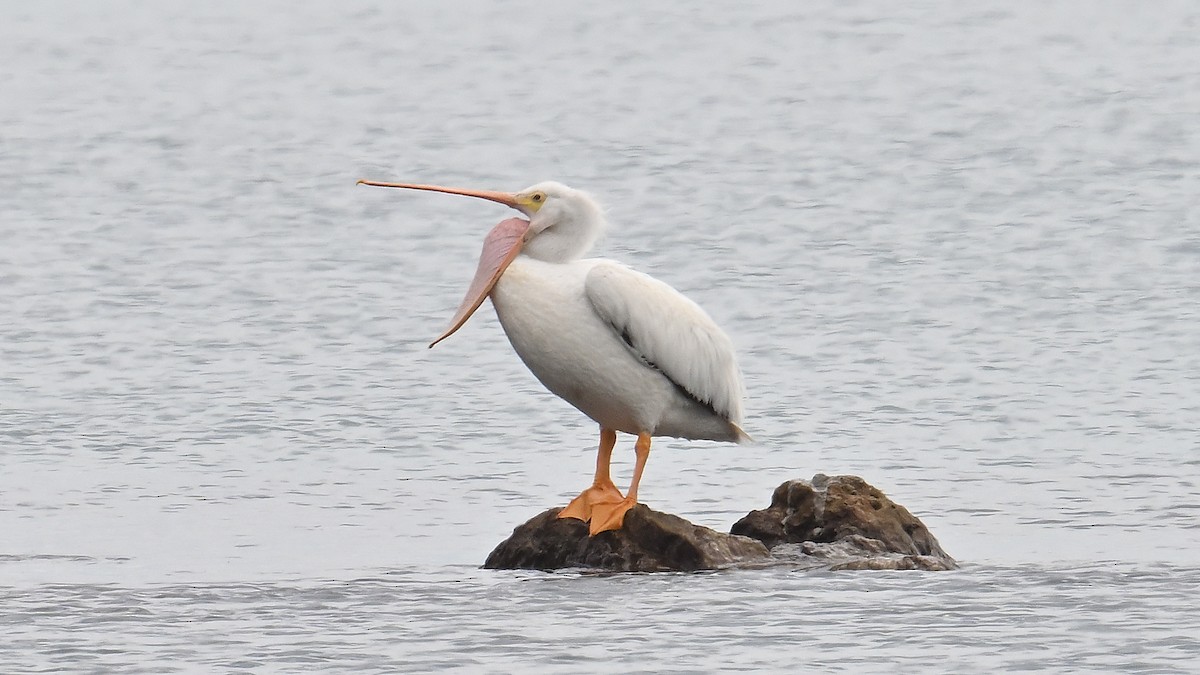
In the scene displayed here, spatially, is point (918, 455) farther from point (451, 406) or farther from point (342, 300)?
point (342, 300)

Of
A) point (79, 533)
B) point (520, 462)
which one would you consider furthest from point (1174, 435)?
point (79, 533)

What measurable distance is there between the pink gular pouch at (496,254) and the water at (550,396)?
2.98ft

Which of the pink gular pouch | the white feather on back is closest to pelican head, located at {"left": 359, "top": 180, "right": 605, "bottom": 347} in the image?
the pink gular pouch

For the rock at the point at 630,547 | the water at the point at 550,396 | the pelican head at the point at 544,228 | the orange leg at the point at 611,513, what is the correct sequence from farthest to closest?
the pelican head at the point at 544,228
the orange leg at the point at 611,513
the rock at the point at 630,547
the water at the point at 550,396

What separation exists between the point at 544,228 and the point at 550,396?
11.5ft

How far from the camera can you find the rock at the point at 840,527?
24.7ft

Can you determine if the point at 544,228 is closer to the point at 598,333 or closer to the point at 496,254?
the point at 496,254

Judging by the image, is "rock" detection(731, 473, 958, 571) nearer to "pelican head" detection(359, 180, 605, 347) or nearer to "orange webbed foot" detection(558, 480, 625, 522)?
"orange webbed foot" detection(558, 480, 625, 522)

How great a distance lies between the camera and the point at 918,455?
32.6 feet

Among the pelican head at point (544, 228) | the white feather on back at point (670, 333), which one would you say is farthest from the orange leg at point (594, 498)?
the pelican head at point (544, 228)

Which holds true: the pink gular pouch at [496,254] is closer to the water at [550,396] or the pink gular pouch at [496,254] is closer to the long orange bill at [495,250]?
the long orange bill at [495,250]

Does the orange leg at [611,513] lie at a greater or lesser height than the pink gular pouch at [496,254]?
lesser

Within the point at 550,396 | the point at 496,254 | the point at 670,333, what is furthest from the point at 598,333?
the point at 550,396

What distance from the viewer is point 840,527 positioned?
25.0 ft
